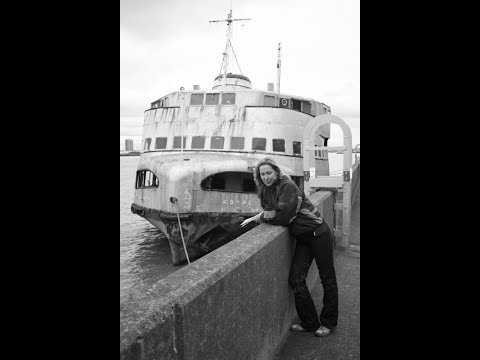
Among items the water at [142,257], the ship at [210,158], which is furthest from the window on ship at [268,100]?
the water at [142,257]

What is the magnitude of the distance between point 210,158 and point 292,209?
29.2 feet

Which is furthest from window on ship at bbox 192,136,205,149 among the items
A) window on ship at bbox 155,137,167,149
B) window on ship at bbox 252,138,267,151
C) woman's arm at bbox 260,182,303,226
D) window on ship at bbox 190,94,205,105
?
woman's arm at bbox 260,182,303,226

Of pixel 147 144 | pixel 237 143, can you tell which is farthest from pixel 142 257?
pixel 237 143

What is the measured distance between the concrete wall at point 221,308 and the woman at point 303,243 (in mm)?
129

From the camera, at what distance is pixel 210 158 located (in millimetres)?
12266

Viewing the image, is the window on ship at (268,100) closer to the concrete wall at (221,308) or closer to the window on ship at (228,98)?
the window on ship at (228,98)

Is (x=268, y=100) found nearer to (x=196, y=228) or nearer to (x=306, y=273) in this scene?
(x=196, y=228)

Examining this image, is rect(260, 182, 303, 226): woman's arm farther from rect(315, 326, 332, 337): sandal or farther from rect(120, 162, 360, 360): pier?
rect(315, 326, 332, 337): sandal

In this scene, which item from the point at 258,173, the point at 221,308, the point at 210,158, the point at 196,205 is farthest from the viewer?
the point at 210,158

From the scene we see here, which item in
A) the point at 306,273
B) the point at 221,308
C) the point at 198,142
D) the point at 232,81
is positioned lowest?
the point at 306,273

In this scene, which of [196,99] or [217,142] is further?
[196,99]

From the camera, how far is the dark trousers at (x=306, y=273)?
3.62 meters

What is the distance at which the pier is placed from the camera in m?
1.74
